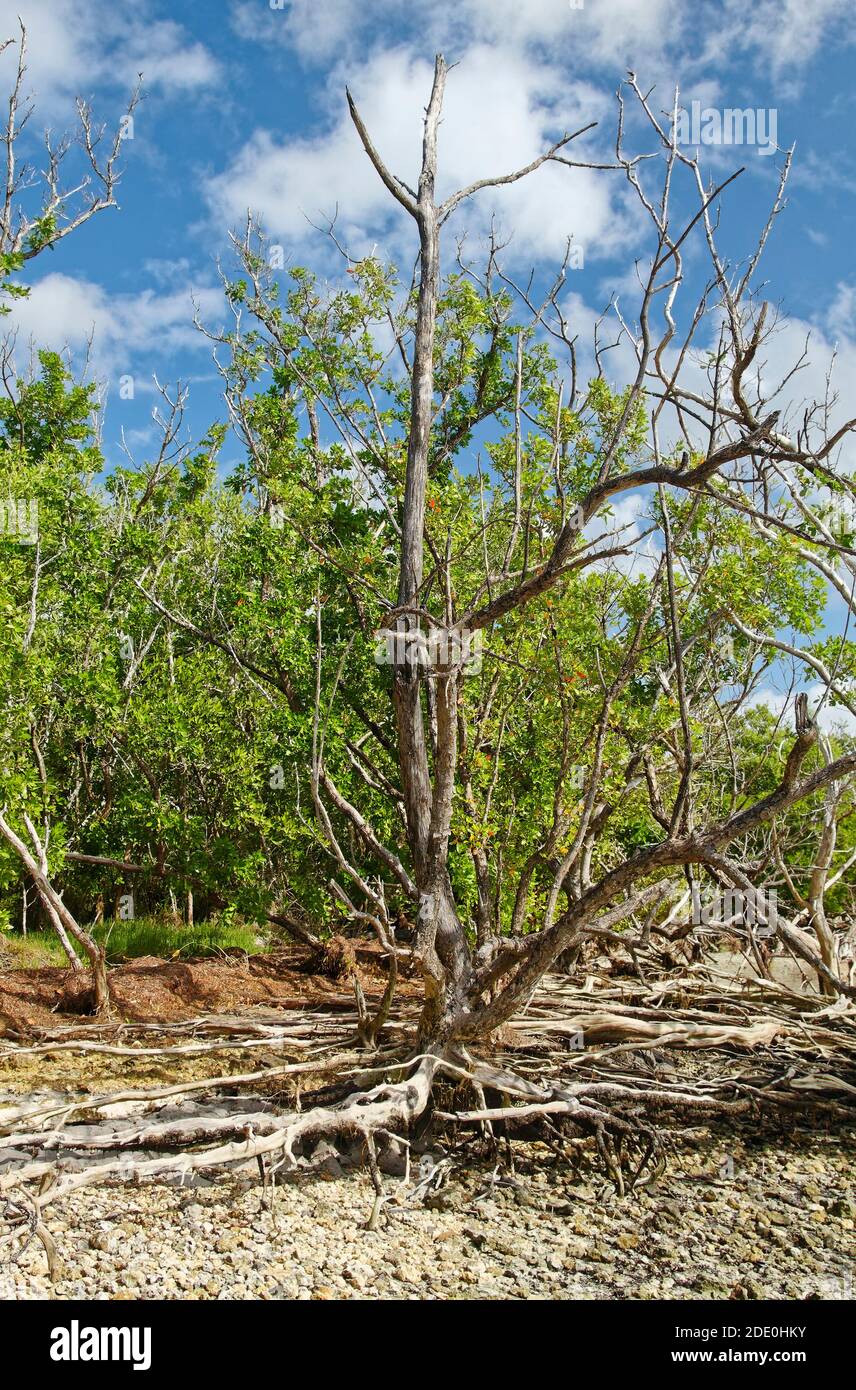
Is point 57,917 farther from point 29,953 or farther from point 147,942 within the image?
point 147,942

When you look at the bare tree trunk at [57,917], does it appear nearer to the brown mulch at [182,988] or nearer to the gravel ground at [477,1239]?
the brown mulch at [182,988]

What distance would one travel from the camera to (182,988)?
839 centimetres

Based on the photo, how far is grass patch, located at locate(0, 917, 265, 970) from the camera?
9641mm

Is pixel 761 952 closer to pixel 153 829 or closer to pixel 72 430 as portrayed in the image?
pixel 153 829

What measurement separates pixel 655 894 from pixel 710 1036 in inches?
90.7

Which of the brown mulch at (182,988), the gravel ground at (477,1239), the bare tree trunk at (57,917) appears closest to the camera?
the gravel ground at (477,1239)

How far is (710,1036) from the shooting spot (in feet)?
21.1

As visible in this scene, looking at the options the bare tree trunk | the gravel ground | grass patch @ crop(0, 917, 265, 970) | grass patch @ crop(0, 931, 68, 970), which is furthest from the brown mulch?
the gravel ground

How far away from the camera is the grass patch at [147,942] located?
9.64 meters

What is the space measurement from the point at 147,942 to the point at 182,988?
2298 mm

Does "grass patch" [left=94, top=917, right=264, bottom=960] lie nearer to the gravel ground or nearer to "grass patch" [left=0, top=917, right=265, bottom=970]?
"grass patch" [left=0, top=917, right=265, bottom=970]

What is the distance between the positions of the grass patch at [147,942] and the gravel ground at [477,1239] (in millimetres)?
5457

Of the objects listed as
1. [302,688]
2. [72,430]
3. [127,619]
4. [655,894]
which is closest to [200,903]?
[127,619]

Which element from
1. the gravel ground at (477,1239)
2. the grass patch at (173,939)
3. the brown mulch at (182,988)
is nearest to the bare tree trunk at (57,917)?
the brown mulch at (182,988)
